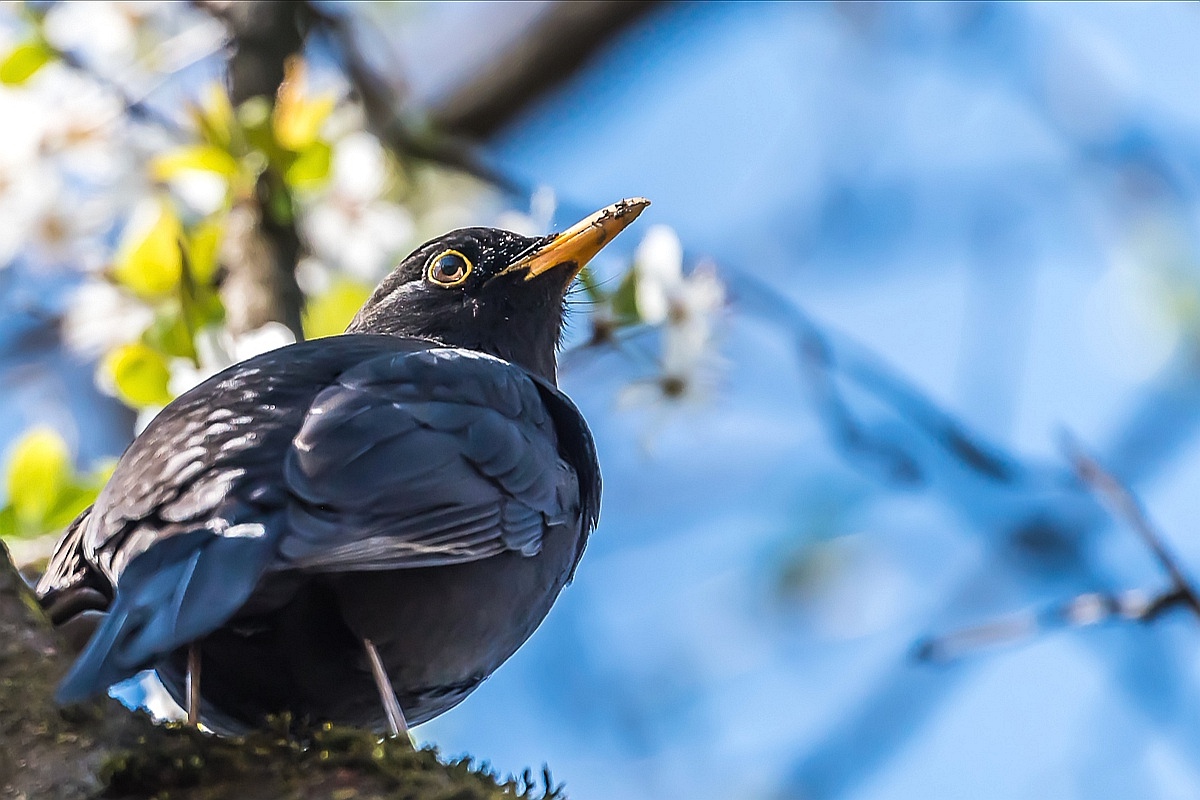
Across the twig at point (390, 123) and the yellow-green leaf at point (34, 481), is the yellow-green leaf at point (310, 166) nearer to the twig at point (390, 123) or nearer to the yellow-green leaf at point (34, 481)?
the twig at point (390, 123)

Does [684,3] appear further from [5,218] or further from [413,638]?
[413,638]

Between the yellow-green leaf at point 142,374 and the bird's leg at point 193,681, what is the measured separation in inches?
59.2

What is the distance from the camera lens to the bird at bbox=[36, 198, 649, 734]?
2.75m

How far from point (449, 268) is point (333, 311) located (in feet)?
2.43

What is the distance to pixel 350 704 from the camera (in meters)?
3.28

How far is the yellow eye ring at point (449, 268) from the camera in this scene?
4707mm

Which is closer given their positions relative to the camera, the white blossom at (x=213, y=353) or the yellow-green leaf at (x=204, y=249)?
the white blossom at (x=213, y=353)

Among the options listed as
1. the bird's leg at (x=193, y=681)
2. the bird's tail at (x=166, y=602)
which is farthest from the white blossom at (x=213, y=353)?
the bird's tail at (x=166, y=602)

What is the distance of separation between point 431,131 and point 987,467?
2697 millimetres

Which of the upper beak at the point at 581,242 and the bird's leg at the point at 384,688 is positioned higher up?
the upper beak at the point at 581,242

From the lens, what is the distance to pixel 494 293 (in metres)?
4.66

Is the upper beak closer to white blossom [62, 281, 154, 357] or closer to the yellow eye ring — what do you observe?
the yellow eye ring

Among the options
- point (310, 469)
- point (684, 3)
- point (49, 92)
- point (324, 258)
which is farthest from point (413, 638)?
point (684, 3)

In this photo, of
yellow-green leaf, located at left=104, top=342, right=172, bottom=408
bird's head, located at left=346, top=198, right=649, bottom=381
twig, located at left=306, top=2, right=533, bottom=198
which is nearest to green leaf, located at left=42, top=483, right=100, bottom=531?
yellow-green leaf, located at left=104, top=342, right=172, bottom=408
